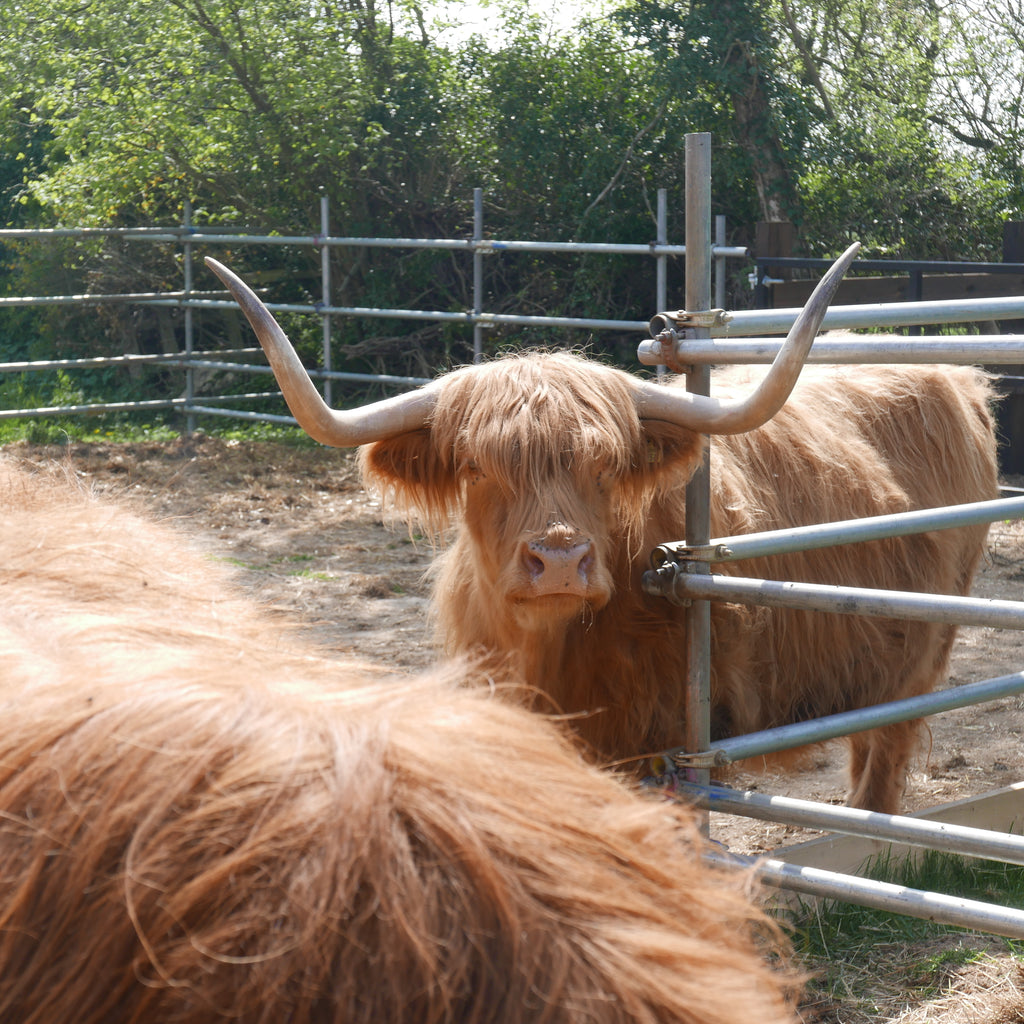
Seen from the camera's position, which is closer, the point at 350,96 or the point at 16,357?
the point at 350,96

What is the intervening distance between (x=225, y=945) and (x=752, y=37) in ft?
37.2

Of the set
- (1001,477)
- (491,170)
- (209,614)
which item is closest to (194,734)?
(209,614)

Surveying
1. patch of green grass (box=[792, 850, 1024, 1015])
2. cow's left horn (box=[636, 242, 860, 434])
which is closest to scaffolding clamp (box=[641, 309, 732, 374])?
cow's left horn (box=[636, 242, 860, 434])

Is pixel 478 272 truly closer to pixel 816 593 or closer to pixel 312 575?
pixel 312 575

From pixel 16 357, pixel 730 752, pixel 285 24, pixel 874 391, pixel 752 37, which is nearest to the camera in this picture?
pixel 730 752

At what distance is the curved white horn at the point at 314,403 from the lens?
236 cm

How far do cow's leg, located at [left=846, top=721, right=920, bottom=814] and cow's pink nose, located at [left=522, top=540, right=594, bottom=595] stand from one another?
5.44 ft

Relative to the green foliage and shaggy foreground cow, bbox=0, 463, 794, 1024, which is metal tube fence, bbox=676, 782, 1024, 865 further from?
the green foliage

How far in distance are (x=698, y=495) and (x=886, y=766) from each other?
1681 millimetres

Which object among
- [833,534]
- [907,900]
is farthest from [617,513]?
[907,900]

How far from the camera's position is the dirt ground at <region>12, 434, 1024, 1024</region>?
8.61 ft

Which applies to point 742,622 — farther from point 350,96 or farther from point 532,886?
point 350,96

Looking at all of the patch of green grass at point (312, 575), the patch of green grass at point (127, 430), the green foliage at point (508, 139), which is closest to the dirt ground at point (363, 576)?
the patch of green grass at point (312, 575)

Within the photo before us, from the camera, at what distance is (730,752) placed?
250 cm
